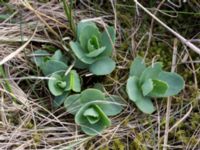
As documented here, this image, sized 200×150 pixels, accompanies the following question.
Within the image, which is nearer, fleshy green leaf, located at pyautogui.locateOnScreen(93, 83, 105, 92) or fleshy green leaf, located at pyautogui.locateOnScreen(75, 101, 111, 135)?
fleshy green leaf, located at pyautogui.locateOnScreen(75, 101, 111, 135)

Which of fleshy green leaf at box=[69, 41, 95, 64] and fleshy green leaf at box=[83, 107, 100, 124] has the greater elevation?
fleshy green leaf at box=[69, 41, 95, 64]

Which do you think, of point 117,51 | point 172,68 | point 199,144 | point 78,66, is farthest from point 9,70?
point 199,144

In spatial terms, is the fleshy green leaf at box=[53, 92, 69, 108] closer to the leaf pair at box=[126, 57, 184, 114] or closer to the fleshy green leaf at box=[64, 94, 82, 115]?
the fleshy green leaf at box=[64, 94, 82, 115]

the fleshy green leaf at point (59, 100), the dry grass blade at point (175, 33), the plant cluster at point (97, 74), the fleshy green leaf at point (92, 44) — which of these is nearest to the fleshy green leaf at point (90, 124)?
the plant cluster at point (97, 74)

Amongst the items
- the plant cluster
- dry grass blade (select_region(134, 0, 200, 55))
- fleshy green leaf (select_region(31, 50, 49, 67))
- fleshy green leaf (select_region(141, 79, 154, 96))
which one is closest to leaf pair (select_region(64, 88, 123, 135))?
the plant cluster

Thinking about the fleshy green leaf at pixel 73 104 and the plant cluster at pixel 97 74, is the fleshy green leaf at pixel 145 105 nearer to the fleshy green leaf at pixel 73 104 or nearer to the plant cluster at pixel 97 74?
the plant cluster at pixel 97 74

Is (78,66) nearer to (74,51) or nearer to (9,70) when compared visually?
(74,51)

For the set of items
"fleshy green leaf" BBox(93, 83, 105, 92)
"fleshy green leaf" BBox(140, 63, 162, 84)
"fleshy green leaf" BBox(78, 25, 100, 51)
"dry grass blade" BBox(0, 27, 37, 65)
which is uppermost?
"fleshy green leaf" BBox(78, 25, 100, 51)

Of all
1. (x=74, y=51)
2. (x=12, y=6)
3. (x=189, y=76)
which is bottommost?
(x=189, y=76)
